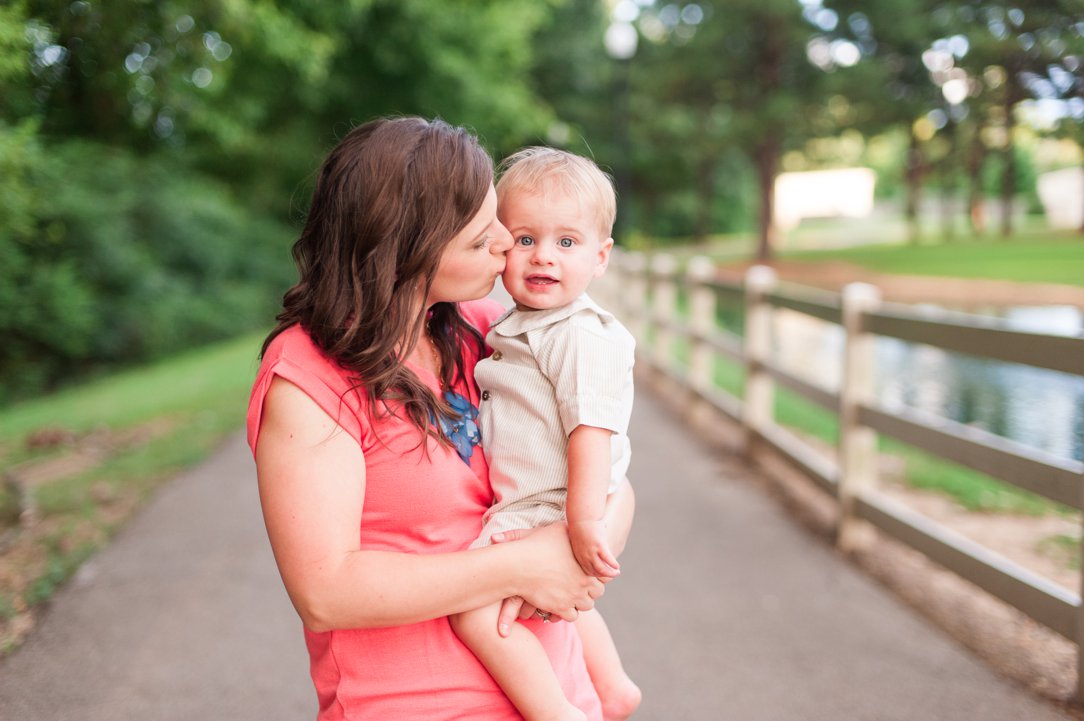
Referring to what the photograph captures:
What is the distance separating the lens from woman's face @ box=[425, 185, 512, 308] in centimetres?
167

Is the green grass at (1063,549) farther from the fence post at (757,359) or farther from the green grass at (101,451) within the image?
the green grass at (101,451)

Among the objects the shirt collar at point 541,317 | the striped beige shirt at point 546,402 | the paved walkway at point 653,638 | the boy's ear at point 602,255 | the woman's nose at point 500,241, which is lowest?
the paved walkway at point 653,638

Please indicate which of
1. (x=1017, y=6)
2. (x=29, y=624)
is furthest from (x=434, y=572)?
(x=1017, y=6)

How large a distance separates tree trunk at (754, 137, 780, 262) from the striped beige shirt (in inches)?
1374

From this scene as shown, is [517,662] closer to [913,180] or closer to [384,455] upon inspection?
[384,455]

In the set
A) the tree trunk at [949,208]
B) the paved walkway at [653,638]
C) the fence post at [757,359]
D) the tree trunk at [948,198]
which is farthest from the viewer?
the tree trunk at [949,208]

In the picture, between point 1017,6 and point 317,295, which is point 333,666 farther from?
point 1017,6

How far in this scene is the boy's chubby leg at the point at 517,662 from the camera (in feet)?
5.32

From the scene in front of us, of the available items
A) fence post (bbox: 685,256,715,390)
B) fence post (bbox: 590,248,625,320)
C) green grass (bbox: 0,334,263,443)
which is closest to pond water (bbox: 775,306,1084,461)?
fence post (bbox: 685,256,715,390)

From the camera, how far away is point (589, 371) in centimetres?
180

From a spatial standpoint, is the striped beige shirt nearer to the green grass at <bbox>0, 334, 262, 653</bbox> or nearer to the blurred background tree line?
the blurred background tree line

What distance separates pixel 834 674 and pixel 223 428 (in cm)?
627

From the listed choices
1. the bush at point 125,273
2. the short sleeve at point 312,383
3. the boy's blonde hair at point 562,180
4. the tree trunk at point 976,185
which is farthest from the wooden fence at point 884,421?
the bush at point 125,273

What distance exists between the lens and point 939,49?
39.8 ft
